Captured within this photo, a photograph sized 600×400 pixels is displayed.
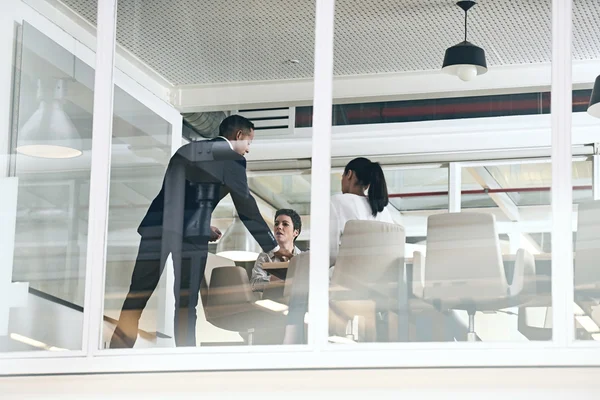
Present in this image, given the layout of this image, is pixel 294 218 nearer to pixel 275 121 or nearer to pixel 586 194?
pixel 275 121

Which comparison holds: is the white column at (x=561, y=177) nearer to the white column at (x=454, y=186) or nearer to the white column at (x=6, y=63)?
the white column at (x=454, y=186)

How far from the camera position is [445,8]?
5738 mm

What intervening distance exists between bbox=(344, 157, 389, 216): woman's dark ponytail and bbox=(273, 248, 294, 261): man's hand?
467mm

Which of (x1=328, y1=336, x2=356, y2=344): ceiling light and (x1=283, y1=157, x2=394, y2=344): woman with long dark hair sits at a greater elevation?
(x1=283, y1=157, x2=394, y2=344): woman with long dark hair

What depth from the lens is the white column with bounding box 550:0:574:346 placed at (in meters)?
4.77

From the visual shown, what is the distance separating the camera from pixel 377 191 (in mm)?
5426

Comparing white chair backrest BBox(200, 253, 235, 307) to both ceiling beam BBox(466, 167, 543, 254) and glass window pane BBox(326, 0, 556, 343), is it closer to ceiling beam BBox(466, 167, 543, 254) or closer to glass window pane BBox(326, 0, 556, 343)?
glass window pane BBox(326, 0, 556, 343)

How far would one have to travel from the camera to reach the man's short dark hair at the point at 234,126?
554 cm

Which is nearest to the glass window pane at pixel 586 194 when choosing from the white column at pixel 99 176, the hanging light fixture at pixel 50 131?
the white column at pixel 99 176

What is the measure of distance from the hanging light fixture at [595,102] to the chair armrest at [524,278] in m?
0.72

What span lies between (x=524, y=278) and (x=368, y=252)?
0.75m

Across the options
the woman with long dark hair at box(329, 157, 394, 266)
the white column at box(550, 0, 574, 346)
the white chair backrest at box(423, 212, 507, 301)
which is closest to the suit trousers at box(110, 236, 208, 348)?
the woman with long dark hair at box(329, 157, 394, 266)

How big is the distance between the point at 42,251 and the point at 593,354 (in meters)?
2.70

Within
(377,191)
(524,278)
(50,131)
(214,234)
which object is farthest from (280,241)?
(50,131)
